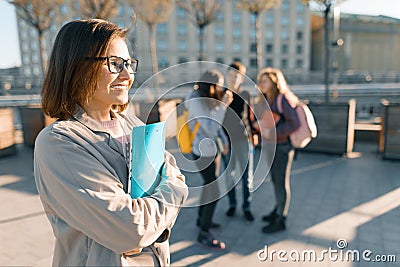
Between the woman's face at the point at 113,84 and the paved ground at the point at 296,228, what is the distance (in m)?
2.33

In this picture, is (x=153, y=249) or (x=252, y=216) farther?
(x=252, y=216)

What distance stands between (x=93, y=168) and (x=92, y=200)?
4.1 inches

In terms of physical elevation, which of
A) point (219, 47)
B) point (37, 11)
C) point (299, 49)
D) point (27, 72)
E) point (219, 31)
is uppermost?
point (219, 31)

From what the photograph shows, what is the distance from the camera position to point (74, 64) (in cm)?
107

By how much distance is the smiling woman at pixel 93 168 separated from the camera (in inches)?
37.8

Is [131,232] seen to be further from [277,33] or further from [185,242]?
[277,33]

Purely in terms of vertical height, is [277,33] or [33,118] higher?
[277,33]

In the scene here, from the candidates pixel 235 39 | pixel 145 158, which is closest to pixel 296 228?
pixel 145 158

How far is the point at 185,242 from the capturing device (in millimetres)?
3451

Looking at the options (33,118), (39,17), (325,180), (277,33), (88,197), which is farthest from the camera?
(277,33)

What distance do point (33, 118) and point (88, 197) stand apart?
7695mm

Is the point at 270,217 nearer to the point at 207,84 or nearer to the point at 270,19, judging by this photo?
the point at 207,84

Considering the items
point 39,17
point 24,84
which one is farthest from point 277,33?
point 39,17

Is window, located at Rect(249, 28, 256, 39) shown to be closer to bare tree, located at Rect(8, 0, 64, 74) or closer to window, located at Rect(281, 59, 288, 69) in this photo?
window, located at Rect(281, 59, 288, 69)
